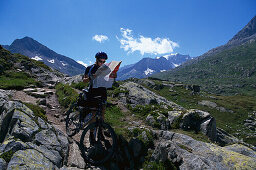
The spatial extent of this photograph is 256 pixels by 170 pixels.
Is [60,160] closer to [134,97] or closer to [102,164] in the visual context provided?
[102,164]

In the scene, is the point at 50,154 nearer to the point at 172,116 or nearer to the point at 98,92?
the point at 98,92

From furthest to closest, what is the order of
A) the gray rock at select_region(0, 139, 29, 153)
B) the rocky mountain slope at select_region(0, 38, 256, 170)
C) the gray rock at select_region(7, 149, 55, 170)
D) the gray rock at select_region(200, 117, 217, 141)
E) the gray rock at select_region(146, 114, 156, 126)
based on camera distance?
the gray rock at select_region(146, 114, 156, 126) → the gray rock at select_region(200, 117, 217, 141) → the rocky mountain slope at select_region(0, 38, 256, 170) → the gray rock at select_region(0, 139, 29, 153) → the gray rock at select_region(7, 149, 55, 170)

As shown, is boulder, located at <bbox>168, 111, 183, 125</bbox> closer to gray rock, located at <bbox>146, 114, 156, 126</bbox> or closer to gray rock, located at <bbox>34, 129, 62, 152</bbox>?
gray rock, located at <bbox>146, 114, 156, 126</bbox>

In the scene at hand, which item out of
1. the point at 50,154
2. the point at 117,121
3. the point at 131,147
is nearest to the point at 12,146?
the point at 50,154

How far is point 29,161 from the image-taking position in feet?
19.3

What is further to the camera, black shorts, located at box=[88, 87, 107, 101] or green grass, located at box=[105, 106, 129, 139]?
green grass, located at box=[105, 106, 129, 139]

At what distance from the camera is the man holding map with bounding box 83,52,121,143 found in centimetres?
799

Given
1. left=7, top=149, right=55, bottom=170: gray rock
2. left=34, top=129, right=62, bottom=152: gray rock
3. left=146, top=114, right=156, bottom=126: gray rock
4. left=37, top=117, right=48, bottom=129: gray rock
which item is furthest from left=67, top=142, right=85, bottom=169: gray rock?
left=146, top=114, right=156, bottom=126: gray rock

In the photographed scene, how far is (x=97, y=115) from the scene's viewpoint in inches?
314

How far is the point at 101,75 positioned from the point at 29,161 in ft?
15.3

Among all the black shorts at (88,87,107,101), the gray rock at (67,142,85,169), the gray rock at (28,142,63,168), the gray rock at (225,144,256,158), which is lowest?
the gray rock at (67,142,85,169)

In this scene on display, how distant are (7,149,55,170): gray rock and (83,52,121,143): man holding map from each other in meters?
3.56

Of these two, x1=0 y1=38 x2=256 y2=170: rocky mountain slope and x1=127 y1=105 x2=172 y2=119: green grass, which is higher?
x1=127 y1=105 x2=172 y2=119: green grass

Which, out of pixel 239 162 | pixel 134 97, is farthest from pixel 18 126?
pixel 134 97
